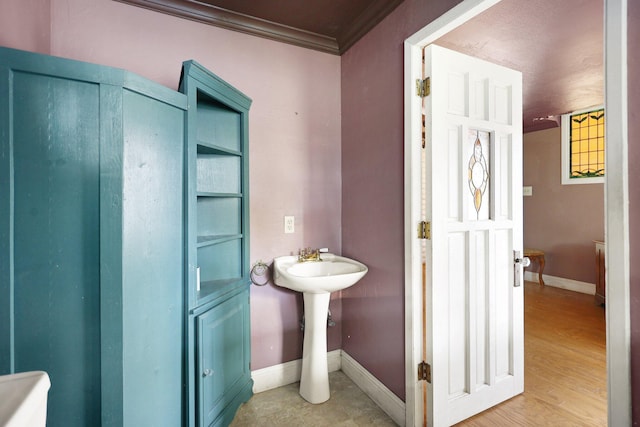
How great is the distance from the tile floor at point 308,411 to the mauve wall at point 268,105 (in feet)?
0.76

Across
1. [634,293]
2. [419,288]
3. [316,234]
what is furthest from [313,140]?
[634,293]

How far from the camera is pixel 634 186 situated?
902 mm

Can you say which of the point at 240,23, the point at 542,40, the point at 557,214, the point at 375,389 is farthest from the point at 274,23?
the point at 557,214

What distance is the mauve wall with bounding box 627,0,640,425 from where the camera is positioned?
894 millimetres

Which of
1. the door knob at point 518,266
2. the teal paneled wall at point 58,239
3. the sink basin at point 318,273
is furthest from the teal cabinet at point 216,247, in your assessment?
the door knob at point 518,266

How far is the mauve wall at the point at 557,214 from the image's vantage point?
4137mm

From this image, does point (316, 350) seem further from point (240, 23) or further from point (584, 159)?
point (584, 159)

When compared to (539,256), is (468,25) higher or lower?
higher

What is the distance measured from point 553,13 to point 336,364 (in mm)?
2867

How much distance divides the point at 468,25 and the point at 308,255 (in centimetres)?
187

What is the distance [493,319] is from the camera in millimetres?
1821

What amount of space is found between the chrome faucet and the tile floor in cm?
93

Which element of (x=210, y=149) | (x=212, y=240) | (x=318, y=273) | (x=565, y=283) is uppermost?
(x=210, y=149)

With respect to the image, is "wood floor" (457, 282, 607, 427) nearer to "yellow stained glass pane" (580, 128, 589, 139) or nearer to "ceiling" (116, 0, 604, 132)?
"yellow stained glass pane" (580, 128, 589, 139)
